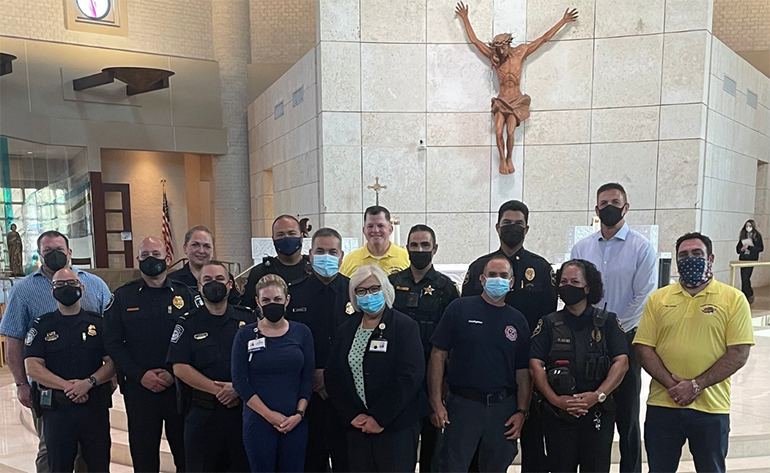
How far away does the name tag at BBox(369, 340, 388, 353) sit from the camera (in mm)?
2428

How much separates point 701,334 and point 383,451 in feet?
5.32

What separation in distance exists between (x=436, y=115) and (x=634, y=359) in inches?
211

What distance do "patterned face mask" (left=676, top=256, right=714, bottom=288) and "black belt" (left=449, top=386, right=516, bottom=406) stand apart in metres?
1.01

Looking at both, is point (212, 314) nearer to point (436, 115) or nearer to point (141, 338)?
point (141, 338)

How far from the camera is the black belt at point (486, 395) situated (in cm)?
247

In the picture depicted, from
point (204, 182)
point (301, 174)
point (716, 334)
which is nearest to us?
point (716, 334)

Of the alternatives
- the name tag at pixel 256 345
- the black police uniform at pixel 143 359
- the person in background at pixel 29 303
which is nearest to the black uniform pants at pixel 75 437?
the black police uniform at pixel 143 359

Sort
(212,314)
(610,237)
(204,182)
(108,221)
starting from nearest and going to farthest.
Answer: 1. (212,314)
2. (610,237)
3. (108,221)
4. (204,182)

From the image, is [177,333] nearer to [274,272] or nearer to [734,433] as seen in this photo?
[274,272]

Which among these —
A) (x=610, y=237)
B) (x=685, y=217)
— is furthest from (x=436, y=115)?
(x=610, y=237)

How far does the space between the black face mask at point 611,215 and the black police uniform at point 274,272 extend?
175 centimetres

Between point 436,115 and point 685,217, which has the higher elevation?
point 436,115

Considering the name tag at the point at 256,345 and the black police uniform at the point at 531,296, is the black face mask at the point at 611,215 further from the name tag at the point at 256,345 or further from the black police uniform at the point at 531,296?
the name tag at the point at 256,345

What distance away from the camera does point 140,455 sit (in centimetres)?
280
